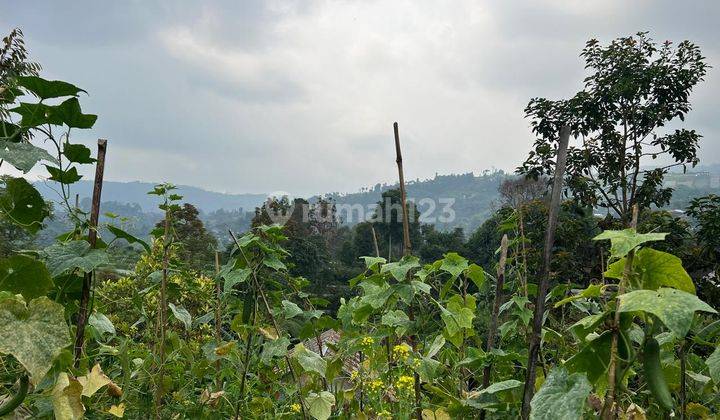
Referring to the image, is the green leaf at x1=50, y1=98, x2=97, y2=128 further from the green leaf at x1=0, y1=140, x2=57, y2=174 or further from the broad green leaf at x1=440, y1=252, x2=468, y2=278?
the broad green leaf at x1=440, y1=252, x2=468, y2=278

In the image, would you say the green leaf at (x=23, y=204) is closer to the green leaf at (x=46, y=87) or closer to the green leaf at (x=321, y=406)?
the green leaf at (x=46, y=87)

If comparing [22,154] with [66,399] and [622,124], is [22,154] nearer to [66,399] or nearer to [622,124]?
[66,399]

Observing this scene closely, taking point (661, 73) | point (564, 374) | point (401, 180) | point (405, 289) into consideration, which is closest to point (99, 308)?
point (405, 289)

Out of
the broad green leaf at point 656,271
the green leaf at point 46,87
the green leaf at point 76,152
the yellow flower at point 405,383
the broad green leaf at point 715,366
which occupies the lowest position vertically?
the yellow flower at point 405,383

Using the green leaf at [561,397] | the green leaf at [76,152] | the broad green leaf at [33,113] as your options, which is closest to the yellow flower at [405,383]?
the green leaf at [561,397]

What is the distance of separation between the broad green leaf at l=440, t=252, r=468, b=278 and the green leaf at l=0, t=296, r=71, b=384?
1029 millimetres

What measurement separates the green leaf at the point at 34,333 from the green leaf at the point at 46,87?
0.39 meters

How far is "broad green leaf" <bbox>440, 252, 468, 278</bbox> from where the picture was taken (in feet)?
5.18

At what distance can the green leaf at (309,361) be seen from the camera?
1721 millimetres

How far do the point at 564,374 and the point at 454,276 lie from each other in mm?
760

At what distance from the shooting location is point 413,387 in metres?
1.65

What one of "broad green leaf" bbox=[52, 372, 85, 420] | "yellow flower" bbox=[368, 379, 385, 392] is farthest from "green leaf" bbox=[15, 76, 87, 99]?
"yellow flower" bbox=[368, 379, 385, 392]

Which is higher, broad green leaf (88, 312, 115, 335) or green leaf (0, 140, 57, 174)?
green leaf (0, 140, 57, 174)

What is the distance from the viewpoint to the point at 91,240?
112 centimetres
